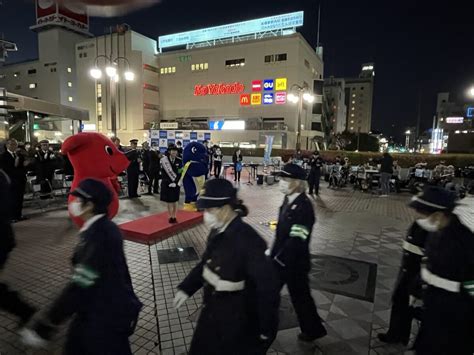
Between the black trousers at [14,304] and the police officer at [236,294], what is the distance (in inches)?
89.5

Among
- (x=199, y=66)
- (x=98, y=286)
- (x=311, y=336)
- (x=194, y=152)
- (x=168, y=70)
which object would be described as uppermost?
(x=199, y=66)

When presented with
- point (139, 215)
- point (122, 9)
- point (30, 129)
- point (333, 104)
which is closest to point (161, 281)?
point (139, 215)

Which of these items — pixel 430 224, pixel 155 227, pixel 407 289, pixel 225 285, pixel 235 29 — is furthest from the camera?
pixel 235 29

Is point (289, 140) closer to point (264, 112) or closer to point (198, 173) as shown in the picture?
point (264, 112)

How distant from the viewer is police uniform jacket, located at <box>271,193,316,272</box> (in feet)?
9.45

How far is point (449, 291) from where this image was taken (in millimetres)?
2090

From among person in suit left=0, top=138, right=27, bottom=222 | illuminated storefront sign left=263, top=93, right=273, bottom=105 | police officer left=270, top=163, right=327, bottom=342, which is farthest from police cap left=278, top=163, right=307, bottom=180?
illuminated storefront sign left=263, top=93, right=273, bottom=105

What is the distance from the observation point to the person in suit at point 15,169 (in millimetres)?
7066

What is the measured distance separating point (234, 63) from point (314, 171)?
1396 inches

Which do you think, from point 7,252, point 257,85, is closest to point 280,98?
point 257,85

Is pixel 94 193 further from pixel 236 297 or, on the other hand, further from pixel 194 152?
pixel 194 152

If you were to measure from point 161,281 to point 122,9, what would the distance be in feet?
18.6

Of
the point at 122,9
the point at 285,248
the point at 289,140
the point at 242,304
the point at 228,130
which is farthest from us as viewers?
the point at 228,130

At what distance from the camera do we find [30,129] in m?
17.7
